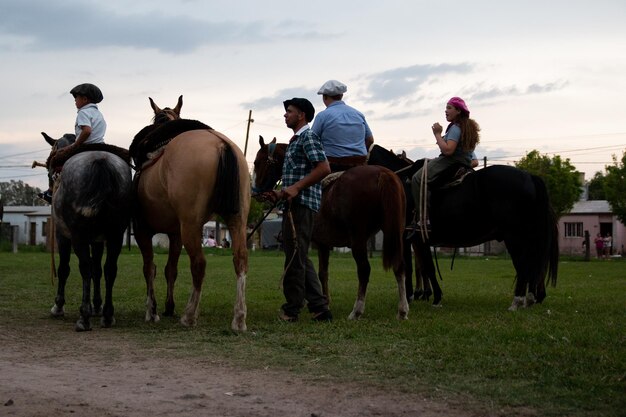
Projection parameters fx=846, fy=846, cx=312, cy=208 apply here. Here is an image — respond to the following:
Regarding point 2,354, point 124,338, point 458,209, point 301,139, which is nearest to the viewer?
point 2,354

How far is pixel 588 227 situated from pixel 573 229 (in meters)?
1.67

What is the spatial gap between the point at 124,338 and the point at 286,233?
2194 mm

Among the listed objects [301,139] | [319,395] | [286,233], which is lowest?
[319,395]

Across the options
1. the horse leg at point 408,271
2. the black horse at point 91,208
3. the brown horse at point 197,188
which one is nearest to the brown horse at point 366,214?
the brown horse at point 197,188

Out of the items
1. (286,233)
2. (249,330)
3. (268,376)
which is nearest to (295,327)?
(249,330)

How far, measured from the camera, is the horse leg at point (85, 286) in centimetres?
881

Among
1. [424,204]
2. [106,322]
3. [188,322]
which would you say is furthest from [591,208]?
[106,322]

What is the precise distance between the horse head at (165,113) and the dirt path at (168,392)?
4.02 metres

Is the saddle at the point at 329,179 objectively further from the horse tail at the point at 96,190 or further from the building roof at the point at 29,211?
the building roof at the point at 29,211

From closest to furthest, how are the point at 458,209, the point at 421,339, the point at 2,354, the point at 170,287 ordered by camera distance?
the point at 2,354
the point at 421,339
the point at 170,287
the point at 458,209

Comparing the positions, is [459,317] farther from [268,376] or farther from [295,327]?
[268,376]

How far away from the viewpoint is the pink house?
73.8 metres

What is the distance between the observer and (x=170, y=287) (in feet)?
34.0

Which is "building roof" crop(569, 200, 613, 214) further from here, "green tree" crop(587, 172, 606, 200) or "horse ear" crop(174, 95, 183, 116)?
"horse ear" crop(174, 95, 183, 116)
